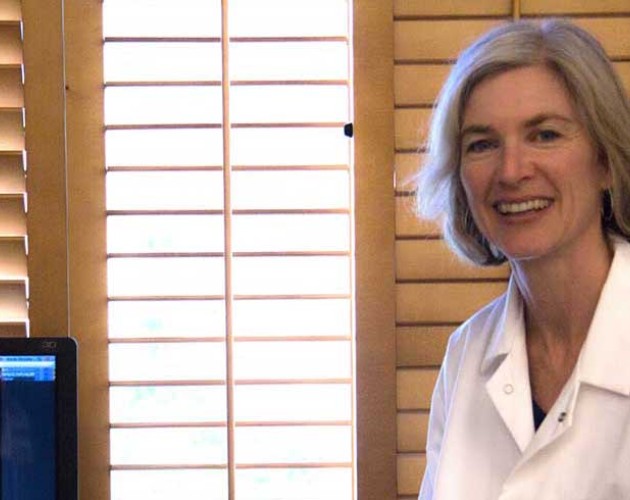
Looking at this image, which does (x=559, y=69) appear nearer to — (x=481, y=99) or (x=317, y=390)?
(x=481, y=99)

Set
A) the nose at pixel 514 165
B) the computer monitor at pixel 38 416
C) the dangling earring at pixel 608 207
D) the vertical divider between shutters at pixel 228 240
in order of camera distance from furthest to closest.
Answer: the vertical divider between shutters at pixel 228 240
the computer monitor at pixel 38 416
the dangling earring at pixel 608 207
the nose at pixel 514 165

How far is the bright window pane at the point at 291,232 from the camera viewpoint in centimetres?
223

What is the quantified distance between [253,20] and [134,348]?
74cm

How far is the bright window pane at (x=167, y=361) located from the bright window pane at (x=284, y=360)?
47 millimetres

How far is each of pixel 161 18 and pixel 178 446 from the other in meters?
0.91

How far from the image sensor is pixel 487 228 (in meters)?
1.59

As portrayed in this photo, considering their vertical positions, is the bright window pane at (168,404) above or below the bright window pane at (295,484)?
above

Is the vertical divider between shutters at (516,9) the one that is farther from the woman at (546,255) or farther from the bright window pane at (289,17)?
the woman at (546,255)

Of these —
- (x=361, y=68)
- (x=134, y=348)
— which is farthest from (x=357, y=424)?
(x=361, y=68)

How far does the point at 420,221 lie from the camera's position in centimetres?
224

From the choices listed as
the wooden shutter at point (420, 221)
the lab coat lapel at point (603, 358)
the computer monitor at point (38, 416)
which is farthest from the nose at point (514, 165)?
the computer monitor at point (38, 416)

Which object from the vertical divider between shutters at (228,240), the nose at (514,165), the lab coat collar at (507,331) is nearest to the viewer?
the nose at (514,165)

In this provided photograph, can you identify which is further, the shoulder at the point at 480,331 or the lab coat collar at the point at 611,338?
the shoulder at the point at 480,331

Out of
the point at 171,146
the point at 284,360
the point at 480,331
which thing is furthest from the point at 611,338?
the point at 171,146
